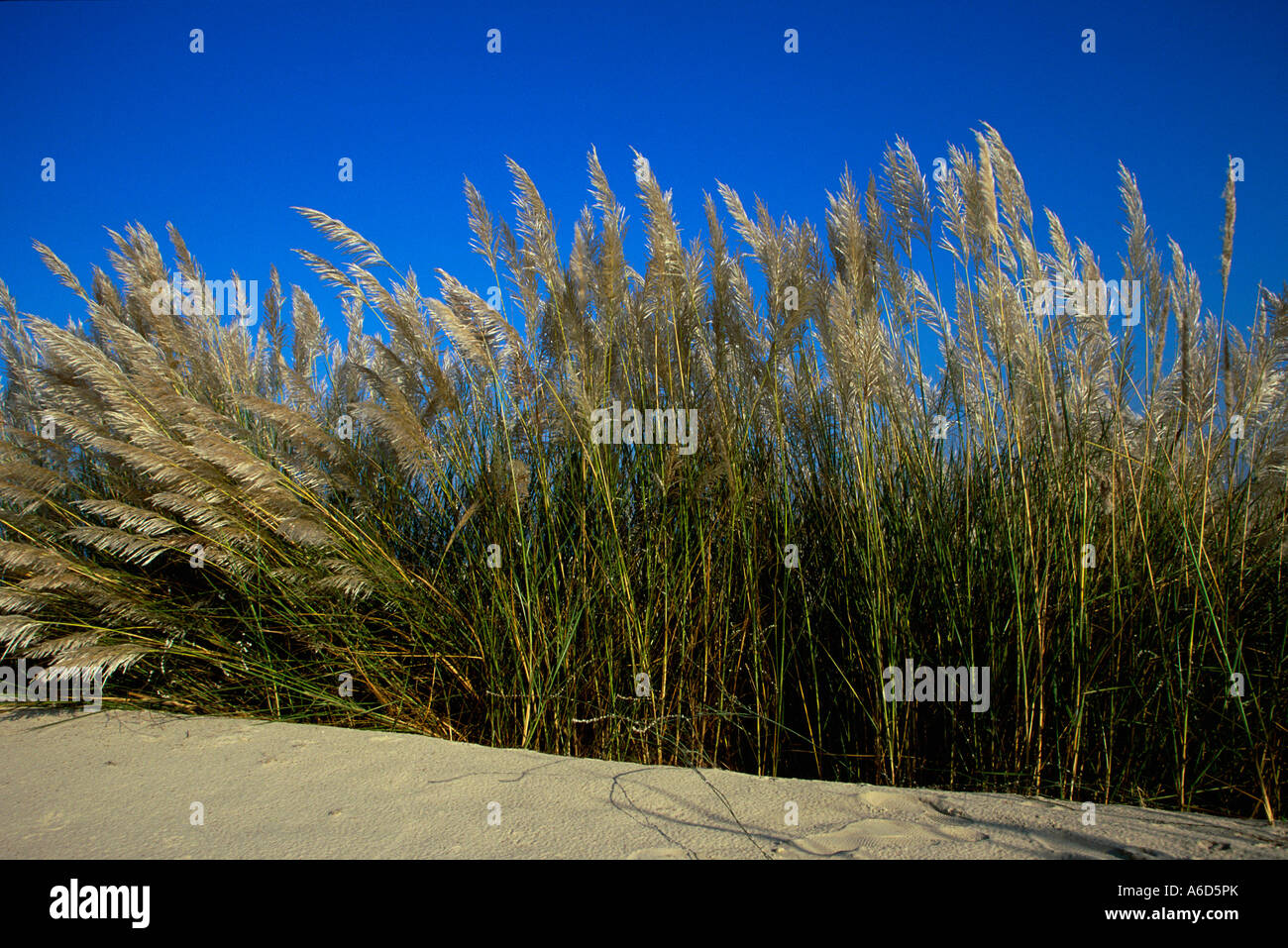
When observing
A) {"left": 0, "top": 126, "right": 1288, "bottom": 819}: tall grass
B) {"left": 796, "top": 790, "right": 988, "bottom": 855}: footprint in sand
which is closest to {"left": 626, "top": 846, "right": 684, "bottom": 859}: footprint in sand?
{"left": 796, "top": 790, "right": 988, "bottom": 855}: footprint in sand

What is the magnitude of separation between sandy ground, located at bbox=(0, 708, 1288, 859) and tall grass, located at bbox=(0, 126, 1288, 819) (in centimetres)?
30

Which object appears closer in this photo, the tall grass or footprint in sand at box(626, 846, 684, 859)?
footprint in sand at box(626, 846, 684, 859)

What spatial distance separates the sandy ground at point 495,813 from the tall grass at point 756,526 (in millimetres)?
299

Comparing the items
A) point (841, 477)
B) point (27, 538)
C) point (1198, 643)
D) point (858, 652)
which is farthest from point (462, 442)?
point (1198, 643)

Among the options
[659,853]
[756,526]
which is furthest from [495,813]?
[756,526]

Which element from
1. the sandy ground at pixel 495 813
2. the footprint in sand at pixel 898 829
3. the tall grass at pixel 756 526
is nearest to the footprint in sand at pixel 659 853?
the sandy ground at pixel 495 813

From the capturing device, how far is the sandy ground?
71.7 inches

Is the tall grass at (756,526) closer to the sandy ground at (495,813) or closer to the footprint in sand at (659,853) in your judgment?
the sandy ground at (495,813)

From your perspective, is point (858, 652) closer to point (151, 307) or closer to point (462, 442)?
point (462, 442)

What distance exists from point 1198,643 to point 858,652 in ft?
3.28

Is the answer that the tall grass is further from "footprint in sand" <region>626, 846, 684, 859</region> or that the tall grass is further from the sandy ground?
"footprint in sand" <region>626, 846, 684, 859</region>
